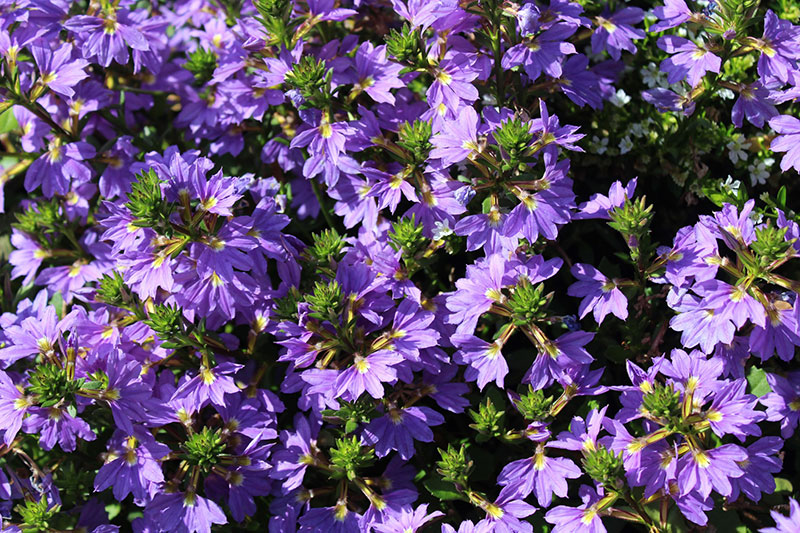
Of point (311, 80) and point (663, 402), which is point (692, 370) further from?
point (311, 80)

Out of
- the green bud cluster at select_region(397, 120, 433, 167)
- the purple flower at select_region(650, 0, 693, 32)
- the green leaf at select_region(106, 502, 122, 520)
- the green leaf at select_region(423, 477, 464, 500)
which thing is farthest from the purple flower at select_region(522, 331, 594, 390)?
the green leaf at select_region(106, 502, 122, 520)

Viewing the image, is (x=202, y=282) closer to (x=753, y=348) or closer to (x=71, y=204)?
(x=71, y=204)

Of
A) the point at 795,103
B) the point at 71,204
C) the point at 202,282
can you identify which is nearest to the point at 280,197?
the point at 202,282

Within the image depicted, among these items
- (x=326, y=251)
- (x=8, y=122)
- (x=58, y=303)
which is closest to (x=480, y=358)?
(x=326, y=251)

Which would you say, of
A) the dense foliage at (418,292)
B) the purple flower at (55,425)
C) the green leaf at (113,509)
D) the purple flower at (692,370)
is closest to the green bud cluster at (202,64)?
the dense foliage at (418,292)

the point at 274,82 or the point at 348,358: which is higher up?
the point at 274,82

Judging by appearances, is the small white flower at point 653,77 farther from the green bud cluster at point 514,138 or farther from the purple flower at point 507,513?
the purple flower at point 507,513

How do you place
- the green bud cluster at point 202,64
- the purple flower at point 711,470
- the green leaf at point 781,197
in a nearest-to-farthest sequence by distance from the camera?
1. the purple flower at point 711,470
2. the green leaf at point 781,197
3. the green bud cluster at point 202,64
